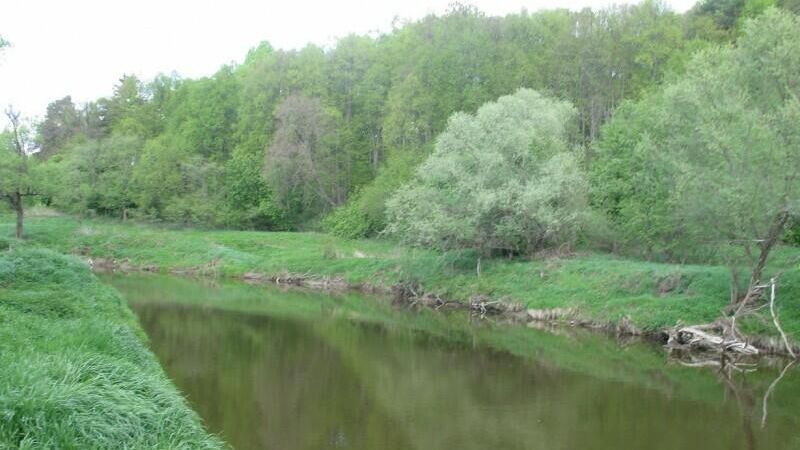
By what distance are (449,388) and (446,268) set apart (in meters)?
19.2

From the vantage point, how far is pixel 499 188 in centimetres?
3591

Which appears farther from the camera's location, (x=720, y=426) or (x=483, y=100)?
(x=483, y=100)

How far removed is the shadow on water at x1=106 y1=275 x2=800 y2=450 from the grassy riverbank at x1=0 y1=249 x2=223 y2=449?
3.21 meters

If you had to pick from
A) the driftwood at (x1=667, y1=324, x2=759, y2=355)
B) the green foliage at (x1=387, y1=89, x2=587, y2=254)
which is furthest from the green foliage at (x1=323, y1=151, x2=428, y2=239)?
the driftwood at (x1=667, y1=324, x2=759, y2=355)

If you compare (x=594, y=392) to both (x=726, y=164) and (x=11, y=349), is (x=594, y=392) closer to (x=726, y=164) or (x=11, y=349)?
(x=726, y=164)

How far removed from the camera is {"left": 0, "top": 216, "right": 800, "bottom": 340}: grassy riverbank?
28.1 m

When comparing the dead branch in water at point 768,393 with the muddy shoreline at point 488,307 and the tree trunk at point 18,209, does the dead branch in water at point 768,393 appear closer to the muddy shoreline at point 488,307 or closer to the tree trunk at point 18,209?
the muddy shoreline at point 488,307

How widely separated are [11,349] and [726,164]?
75.5ft

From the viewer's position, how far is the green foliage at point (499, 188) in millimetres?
35438

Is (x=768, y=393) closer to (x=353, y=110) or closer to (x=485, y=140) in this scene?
(x=485, y=140)

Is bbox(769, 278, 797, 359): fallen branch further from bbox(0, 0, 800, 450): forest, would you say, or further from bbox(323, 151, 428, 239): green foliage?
bbox(323, 151, 428, 239): green foliage

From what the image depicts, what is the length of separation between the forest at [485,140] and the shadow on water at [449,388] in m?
6.32

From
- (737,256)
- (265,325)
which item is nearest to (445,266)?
(265,325)

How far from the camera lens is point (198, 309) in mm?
34844
